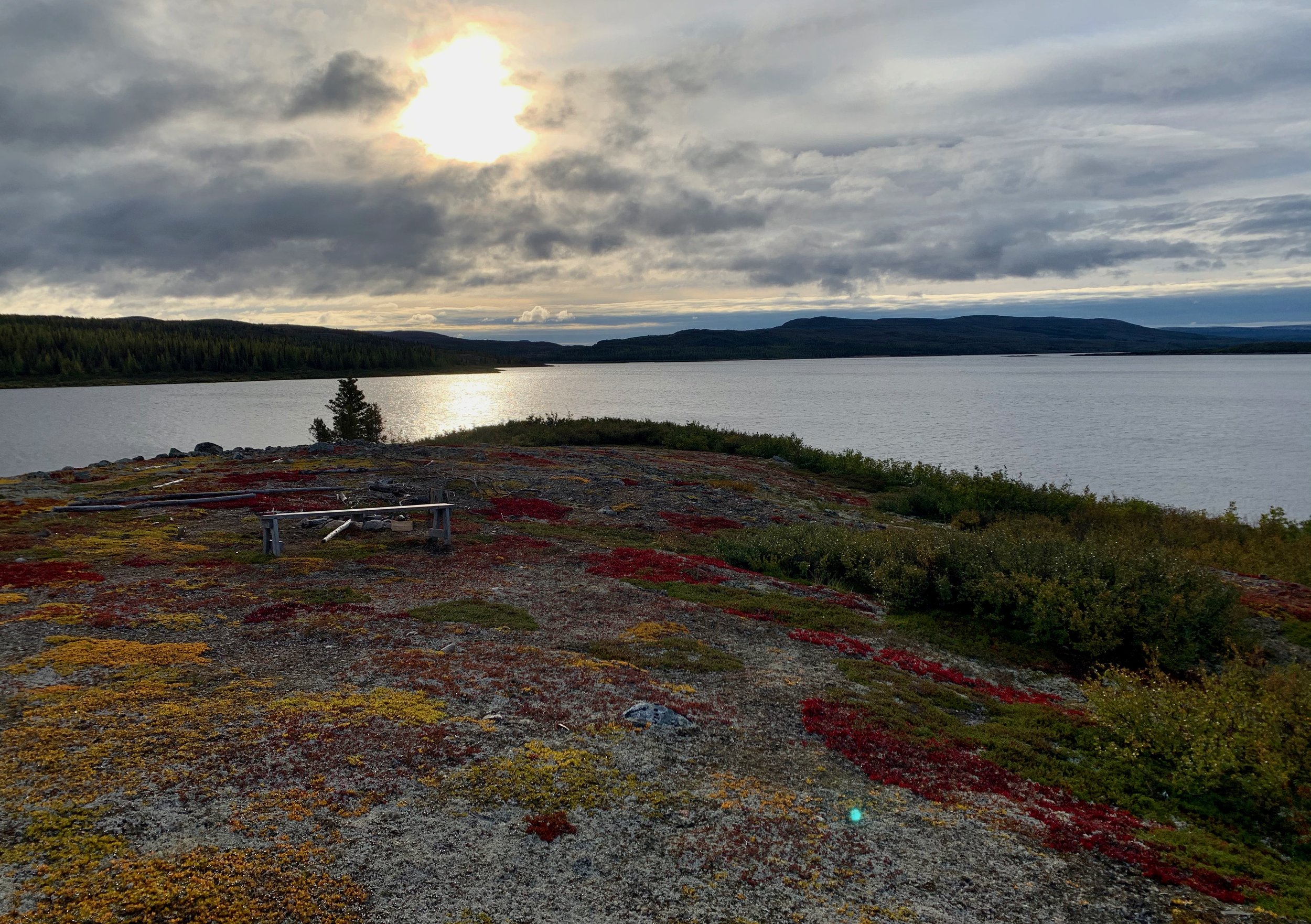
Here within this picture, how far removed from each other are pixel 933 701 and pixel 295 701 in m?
8.73

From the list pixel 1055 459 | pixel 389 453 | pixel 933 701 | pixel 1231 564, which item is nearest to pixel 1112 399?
pixel 1055 459

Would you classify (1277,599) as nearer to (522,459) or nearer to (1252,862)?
(1252,862)

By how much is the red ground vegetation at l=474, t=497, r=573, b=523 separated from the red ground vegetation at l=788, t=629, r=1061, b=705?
1172 cm

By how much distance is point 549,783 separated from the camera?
7023mm

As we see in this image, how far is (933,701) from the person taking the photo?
404 inches

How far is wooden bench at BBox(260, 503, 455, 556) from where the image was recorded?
52.0 ft

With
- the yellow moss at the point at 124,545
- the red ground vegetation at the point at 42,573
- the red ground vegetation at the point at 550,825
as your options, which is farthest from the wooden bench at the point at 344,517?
the red ground vegetation at the point at 550,825

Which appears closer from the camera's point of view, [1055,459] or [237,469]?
[237,469]

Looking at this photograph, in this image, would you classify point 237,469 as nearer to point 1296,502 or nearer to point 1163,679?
point 1163,679

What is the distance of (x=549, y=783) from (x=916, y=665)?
23.8 ft

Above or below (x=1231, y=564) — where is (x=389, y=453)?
above

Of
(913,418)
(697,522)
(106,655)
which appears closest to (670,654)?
(106,655)

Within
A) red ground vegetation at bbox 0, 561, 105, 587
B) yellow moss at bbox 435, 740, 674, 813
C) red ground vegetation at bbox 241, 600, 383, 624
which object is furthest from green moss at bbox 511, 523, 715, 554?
yellow moss at bbox 435, 740, 674, 813

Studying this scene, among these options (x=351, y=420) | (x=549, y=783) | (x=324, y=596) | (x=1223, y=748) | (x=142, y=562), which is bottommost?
(x=1223, y=748)
